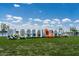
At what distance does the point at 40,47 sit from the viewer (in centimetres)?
437

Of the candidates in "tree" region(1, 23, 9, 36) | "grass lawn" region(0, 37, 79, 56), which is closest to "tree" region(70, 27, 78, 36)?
"grass lawn" region(0, 37, 79, 56)

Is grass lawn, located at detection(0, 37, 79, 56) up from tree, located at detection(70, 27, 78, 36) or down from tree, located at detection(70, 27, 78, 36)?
down

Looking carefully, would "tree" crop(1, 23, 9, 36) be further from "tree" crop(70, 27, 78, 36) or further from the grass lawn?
"tree" crop(70, 27, 78, 36)

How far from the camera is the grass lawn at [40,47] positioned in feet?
14.2

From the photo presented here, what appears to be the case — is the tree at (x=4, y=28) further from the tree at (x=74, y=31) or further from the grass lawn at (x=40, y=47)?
the tree at (x=74, y=31)

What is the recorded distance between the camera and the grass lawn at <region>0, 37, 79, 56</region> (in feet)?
14.2

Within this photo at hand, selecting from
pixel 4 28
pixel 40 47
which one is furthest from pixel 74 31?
pixel 4 28

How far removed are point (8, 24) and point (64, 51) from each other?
0.79m

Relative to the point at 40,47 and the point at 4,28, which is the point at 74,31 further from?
the point at 4,28

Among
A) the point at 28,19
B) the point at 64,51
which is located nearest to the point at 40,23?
the point at 28,19

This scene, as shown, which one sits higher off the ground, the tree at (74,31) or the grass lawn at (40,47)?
the tree at (74,31)

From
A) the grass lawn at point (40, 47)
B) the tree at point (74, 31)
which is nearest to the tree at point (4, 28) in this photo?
→ the grass lawn at point (40, 47)

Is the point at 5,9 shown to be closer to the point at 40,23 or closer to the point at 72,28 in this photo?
the point at 40,23

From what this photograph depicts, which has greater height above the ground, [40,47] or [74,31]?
[74,31]
